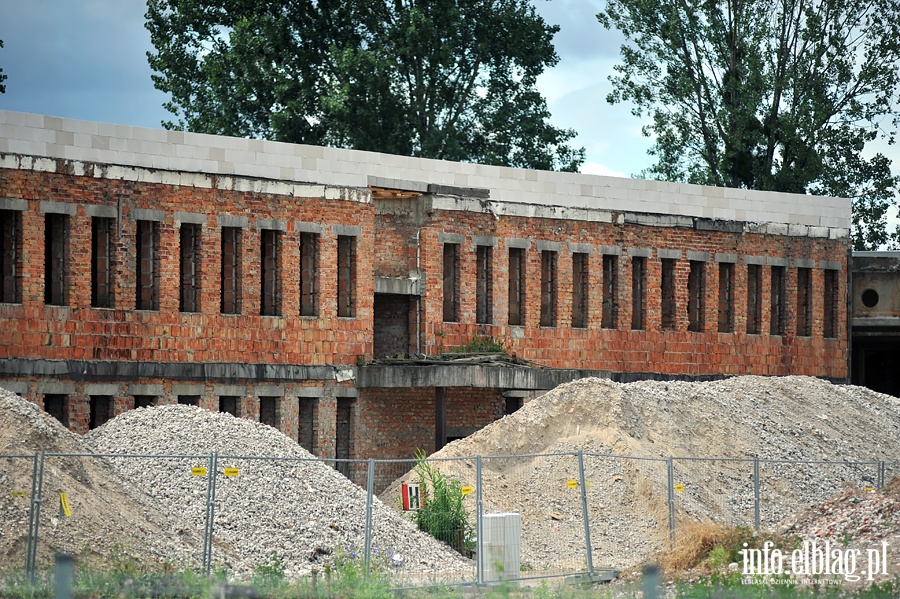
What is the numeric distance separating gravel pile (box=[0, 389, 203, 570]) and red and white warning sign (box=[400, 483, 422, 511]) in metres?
4.44

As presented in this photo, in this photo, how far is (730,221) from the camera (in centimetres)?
3803

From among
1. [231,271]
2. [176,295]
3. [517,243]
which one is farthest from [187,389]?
[517,243]

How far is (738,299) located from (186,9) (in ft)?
74.8

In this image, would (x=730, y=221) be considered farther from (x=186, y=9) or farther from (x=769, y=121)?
(x=186, y=9)

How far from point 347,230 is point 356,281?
3.92 feet

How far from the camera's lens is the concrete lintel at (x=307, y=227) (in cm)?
3116

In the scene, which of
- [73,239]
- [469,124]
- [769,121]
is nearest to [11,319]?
[73,239]

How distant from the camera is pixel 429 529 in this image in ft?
78.4

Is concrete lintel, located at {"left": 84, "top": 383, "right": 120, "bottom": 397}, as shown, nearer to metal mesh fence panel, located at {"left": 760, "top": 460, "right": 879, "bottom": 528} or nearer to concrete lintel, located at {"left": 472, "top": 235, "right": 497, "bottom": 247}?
concrete lintel, located at {"left": 472, "top": 235, "right": 497, "bottom": 247}

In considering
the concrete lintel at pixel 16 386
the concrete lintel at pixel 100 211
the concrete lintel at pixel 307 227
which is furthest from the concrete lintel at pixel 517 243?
the concrete lintel at pixel 16 386

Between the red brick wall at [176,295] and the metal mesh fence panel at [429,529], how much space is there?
17.6ft

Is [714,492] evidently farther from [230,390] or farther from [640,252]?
[230,390]

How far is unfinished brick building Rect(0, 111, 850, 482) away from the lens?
2819 centimetres

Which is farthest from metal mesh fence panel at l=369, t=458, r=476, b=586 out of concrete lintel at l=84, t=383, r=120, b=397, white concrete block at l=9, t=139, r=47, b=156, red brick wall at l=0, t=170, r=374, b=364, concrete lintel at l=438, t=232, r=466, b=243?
white concrete block at l=9, t=139, r=47, b=156
